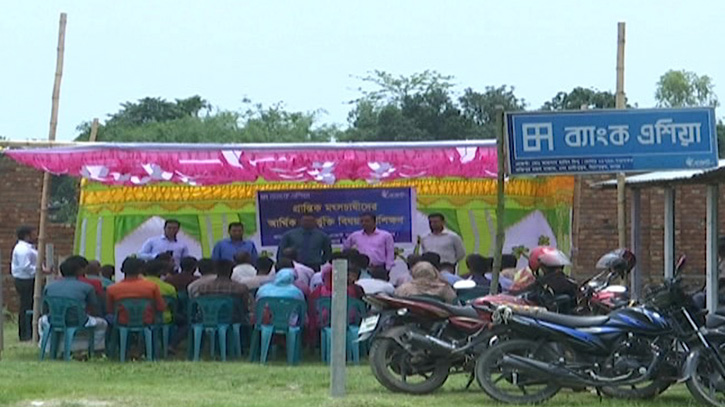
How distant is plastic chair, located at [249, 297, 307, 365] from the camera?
13.9m

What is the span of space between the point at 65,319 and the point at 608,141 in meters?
5.93

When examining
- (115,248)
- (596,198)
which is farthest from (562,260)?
(596,198)

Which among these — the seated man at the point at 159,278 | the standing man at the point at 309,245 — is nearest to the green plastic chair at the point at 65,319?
the seated man at the point at 159,278

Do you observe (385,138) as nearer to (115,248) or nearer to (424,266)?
(115,248)

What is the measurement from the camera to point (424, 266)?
12.7 m

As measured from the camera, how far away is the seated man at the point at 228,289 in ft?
46.8

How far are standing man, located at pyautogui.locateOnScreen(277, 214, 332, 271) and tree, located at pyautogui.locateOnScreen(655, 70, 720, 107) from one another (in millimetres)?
35007

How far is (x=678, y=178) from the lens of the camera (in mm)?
13820

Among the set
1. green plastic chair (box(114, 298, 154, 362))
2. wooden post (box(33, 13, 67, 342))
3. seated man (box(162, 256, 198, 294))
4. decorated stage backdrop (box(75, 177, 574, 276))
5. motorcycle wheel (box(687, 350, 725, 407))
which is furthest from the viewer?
decorated stage backdrop (box(75, 177, 574, 276))

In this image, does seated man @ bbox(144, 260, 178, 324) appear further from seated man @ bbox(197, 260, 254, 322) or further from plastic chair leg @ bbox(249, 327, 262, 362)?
plastic chair leg @ bbox(249, 327, 262, 362)

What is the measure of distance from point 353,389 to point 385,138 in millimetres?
27182

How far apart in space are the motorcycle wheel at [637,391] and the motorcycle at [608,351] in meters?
0.03

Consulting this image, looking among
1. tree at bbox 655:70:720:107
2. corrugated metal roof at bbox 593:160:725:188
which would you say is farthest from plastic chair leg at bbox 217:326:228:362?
tree at bbox 655:70:720:107

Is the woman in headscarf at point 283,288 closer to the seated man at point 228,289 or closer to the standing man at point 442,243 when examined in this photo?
A: the seated man at point 228,289
